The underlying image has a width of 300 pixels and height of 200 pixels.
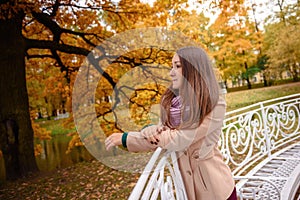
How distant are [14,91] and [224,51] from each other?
127 inches

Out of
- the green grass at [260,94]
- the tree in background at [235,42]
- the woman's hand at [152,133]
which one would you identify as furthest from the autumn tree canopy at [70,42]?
the woman's hand at [152,133]

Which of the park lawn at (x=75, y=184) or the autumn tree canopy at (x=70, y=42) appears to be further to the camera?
the autumn tree canopy at (x=70, y=42)

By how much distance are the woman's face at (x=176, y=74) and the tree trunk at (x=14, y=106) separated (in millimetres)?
3074

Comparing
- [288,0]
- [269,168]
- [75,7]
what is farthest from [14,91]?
[288,0]

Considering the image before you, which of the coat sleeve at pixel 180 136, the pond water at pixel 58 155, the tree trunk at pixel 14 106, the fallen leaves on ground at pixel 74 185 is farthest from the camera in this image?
the pond water at pixel 58 155

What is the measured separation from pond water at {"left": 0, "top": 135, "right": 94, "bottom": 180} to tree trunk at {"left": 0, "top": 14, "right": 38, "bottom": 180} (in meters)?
0.25

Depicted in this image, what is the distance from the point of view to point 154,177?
67 cm

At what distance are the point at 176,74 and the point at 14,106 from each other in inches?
122

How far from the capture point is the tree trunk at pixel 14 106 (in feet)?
10.3

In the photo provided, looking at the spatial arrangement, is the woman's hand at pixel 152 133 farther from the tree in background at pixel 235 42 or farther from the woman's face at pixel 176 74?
the tree in background at pixel 235 42

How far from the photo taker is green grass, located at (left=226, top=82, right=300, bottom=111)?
448 centimetres

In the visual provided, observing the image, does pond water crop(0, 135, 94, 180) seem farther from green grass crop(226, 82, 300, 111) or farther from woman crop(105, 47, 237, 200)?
woman crop(105, 47, 237, 200)

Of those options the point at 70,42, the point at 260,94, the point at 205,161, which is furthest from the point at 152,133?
the point at 260,94

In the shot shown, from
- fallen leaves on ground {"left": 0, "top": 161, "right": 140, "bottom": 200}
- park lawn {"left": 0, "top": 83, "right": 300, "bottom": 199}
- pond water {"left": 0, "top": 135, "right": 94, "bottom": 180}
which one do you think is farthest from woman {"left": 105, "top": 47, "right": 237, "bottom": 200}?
pond water {"left": 0, "top": 135, "right": 94, "bottom": 180}
